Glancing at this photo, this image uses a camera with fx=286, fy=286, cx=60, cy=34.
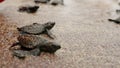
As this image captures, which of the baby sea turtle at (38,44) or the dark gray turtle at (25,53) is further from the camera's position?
the baby sea turtle at (38,44)

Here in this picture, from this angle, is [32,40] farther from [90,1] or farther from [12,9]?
[90,1]

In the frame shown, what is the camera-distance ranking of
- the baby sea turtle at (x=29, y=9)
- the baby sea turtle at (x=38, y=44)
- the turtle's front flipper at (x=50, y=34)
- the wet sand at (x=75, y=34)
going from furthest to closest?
1. the baby sea turtle at (x=29, y=9)
2. the turtle's front flipper at (x=50, y=34)
3. the baby sea turtle at (x=38, y=44)
4. the wet sand at (x=75, y=34)

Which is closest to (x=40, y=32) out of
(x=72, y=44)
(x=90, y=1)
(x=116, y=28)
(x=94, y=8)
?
(x=72, y=44)

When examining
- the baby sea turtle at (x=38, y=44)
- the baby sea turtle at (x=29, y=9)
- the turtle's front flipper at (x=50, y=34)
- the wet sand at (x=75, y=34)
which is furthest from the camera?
the baby sea turtle at (x=29, y=9)

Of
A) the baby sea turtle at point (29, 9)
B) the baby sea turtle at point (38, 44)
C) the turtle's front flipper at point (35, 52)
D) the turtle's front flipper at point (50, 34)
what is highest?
the baby sea turtle at point (38, 44)

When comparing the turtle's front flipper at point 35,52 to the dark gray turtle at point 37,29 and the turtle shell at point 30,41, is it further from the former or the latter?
the dark gray turtle at point 37,29

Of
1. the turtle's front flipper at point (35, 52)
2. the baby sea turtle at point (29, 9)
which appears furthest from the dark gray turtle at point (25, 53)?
the baby sea turtle at point (29, 9)

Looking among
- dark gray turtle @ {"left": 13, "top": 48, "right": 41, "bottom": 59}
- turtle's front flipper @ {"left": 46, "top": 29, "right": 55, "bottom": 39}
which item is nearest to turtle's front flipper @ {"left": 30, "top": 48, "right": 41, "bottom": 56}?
dark gray turtle @ {"left": 13, "top": 48, "right": 41, "bottom": 59}

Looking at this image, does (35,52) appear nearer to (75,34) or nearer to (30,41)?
(30,41)

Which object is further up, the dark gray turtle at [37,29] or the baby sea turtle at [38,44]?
the baby sea turtle at [38,44]
